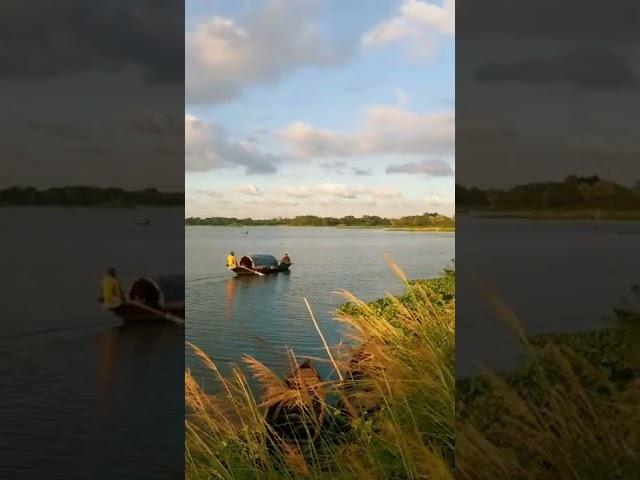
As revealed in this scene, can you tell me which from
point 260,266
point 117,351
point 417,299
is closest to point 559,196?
point 117,351

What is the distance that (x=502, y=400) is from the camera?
195 cm

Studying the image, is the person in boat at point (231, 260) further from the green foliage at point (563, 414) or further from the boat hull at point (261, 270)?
the green foliage at point (563, 414)

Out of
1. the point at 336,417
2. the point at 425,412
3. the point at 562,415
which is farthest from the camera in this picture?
the point at 336,417

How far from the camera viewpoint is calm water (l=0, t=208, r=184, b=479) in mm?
1644

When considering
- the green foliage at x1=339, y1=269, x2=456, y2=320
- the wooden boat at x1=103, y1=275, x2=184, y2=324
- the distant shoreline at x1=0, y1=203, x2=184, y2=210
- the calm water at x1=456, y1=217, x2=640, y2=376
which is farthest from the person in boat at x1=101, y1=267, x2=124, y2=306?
the green foliage at x1=339, y1=269, x2=456, y2=320

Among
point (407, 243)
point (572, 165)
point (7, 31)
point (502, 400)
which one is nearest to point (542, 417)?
point (502, 400)

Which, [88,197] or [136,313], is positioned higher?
[88,197]

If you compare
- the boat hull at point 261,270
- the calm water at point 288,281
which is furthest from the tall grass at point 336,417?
the boat hull at point 261,270

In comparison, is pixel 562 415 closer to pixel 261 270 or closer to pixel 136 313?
pixel 136 313

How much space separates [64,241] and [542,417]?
137cm

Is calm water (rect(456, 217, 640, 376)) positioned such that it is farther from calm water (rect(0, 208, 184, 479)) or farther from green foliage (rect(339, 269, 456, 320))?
green foliage (rect(339, 269, 456, 320))

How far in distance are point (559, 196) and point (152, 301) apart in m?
1.13

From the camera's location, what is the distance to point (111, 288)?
65.9 inches

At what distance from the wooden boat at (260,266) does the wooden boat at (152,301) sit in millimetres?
2907
